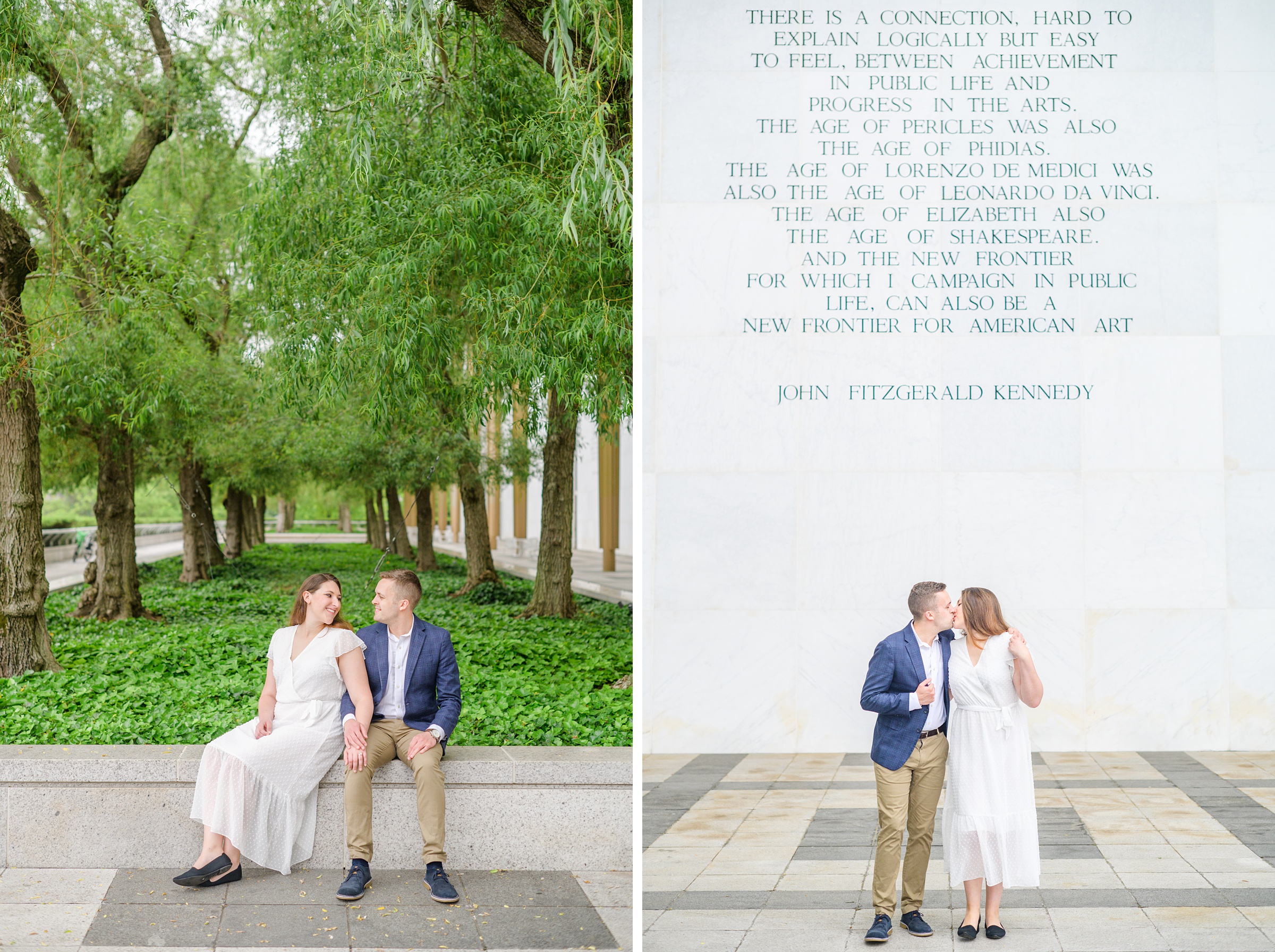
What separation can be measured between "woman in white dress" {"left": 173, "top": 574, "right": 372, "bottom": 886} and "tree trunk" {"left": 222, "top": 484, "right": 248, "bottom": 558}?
538 inches

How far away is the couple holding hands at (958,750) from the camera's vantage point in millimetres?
4699

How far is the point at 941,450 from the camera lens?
9289 mm

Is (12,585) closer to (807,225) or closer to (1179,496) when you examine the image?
(807,225)

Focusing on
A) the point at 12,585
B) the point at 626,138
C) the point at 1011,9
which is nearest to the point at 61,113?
the point at 12,585

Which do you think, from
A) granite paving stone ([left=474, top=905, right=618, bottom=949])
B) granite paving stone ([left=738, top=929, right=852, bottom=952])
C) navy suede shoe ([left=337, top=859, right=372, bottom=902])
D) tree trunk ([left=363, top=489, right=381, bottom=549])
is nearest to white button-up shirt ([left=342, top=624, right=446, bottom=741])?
navy suede shoe ([left=337, top=859, right=372, bottom=902])

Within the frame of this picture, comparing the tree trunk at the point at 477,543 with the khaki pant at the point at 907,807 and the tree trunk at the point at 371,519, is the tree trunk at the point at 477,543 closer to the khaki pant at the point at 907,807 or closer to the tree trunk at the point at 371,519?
the tree trunk at the point at 371,519

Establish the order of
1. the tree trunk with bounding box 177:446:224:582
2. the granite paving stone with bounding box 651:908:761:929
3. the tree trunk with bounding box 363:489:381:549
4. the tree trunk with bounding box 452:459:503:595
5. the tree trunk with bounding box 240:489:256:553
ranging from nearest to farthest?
the granite paving stone with bounding box 651:908:761:929 < the tree trunk with bounding box 177:446:224:582 < the tree trunk with bounding box 452:459:503:595 < the tree trunk with bounding box 363:489:381:549 < the tree trunk with bounding box 240:489:256:553

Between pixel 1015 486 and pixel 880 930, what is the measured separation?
521cm

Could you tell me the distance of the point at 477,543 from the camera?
17844 mm

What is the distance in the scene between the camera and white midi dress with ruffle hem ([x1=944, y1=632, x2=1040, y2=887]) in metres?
4.74

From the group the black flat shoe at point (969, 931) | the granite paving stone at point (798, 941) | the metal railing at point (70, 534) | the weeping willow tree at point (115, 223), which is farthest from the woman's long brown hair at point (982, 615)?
the metal railing at point (70, 534)

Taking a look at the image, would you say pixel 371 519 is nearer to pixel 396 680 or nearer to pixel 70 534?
pixel 70 534

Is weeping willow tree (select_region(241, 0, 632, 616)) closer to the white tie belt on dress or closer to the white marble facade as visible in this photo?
the white marble facade

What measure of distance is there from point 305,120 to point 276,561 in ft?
34.2
